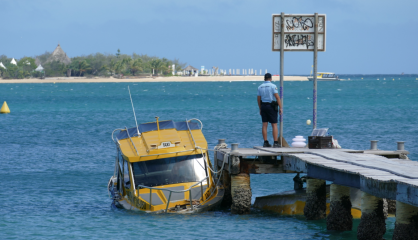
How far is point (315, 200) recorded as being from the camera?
13898mm

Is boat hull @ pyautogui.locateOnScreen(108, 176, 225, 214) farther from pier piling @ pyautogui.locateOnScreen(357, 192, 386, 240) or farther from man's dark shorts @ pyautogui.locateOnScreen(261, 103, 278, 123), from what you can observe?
pier piling @ pyautogui.locateOnScreen(357, 192, 386, 240)

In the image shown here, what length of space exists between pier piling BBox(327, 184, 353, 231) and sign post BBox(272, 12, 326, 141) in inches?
161

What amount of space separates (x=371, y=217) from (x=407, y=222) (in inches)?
45.9

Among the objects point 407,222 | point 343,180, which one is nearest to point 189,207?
point 343,180

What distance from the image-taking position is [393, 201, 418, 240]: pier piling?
976 centimetres

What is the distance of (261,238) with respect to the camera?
13.0m

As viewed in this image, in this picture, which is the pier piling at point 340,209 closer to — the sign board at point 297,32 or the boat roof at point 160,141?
the boat roof at point 160,141

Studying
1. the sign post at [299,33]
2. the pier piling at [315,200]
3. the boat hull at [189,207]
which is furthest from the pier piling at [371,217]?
the sign post at [299,33]

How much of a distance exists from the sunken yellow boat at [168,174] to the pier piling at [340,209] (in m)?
3.28

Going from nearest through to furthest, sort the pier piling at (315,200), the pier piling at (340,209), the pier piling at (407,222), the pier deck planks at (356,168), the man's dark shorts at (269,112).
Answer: the pier deck planks at (356,168) < the pier piling at (407,222) < the pier piling at (340,209) < the pier piling at (315,200) < the man's dark shorts at (269,112)

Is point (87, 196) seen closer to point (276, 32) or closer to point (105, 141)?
point (276, 32)

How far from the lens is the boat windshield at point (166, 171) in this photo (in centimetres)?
1496

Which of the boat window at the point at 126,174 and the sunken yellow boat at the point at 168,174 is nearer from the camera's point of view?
the sunken yellow boat at the point at 168,174

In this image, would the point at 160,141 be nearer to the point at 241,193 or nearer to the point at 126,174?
the point at 126,174
